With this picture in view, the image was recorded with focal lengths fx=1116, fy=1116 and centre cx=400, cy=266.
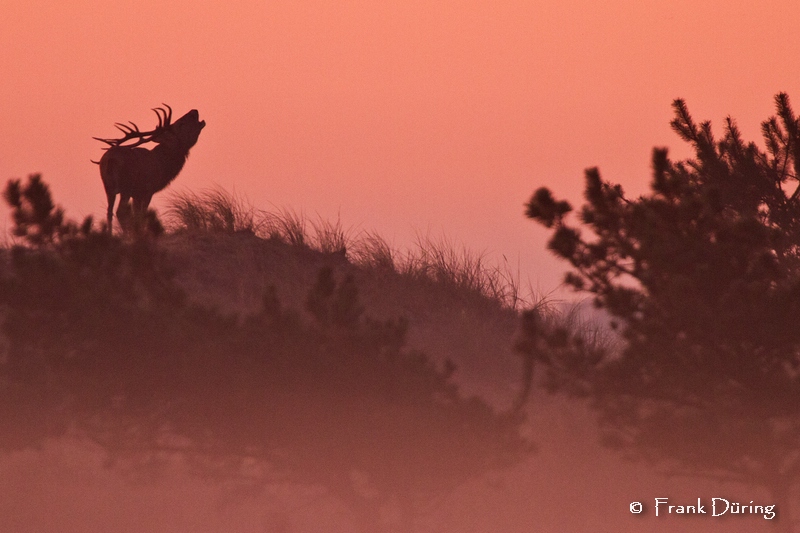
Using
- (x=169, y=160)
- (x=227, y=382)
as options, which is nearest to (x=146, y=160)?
(x=169, y=160)

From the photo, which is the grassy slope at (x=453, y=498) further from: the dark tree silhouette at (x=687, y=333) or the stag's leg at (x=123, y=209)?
the stag's leg at (x=123, y=209)

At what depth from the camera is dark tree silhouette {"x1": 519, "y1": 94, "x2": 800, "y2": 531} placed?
28.5 feet

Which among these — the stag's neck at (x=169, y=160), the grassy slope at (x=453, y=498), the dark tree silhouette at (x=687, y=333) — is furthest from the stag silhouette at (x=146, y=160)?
the dark tree silhouette at (x=687, y=333)

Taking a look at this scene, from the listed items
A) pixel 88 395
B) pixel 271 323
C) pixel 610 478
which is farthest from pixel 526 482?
pixel 88 395

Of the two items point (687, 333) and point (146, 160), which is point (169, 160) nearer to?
point (146, 160)

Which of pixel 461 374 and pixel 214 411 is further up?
pixel 461 374

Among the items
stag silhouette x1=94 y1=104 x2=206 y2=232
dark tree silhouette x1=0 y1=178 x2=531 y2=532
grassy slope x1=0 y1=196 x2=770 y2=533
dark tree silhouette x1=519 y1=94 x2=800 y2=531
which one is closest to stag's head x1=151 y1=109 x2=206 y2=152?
stag silhouette x1=94 y1=104 x2=206 y2=232

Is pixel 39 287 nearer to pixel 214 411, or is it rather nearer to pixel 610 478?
pixel 214 411

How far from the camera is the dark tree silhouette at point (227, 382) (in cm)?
888

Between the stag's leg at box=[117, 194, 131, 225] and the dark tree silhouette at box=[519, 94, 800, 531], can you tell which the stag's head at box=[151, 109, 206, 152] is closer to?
the stag's leg at box=[117, 194, 131, 225]

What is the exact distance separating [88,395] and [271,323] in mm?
1578

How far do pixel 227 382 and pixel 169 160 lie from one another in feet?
21.8

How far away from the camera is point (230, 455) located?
933cm

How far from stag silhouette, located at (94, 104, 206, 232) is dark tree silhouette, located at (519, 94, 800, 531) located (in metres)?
6.61
